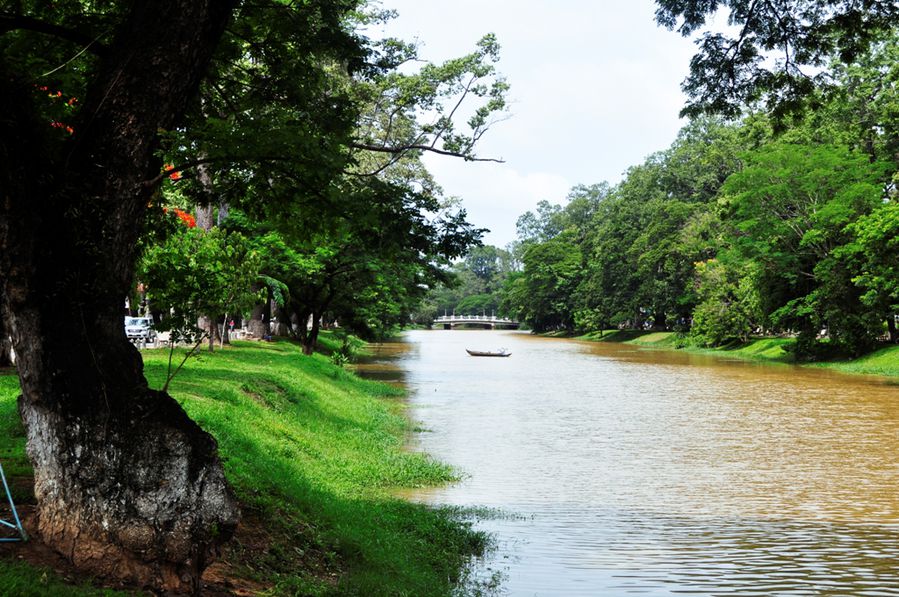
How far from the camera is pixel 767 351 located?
4881 cm

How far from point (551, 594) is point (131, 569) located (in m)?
4.31

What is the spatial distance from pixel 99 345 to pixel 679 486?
33.6 feet

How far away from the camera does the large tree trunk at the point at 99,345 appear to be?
4.95 m

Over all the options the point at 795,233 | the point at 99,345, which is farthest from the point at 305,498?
the point at 795,233

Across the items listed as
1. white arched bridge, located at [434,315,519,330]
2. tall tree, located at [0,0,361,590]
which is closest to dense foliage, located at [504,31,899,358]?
tall tree, located at [0,0,361,590]

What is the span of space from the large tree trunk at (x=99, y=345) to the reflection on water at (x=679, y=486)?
4.01m

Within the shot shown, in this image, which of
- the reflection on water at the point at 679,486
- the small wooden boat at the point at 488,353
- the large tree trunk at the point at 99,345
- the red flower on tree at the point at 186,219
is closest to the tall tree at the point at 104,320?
the large tree trunk at the point at 99,345

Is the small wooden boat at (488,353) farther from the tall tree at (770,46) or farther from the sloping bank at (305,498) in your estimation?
the tall tree at (770,46)

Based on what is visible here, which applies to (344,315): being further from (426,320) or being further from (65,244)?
(426,320)

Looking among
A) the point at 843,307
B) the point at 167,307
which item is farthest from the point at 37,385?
the point at 843,307

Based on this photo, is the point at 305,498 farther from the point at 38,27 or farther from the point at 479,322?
the point at 479,322

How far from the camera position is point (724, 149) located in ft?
216

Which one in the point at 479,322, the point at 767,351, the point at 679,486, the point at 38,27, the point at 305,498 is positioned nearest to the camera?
the point at 38,27

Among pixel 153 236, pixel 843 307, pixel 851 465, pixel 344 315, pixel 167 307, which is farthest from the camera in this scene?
pixel 843 307
